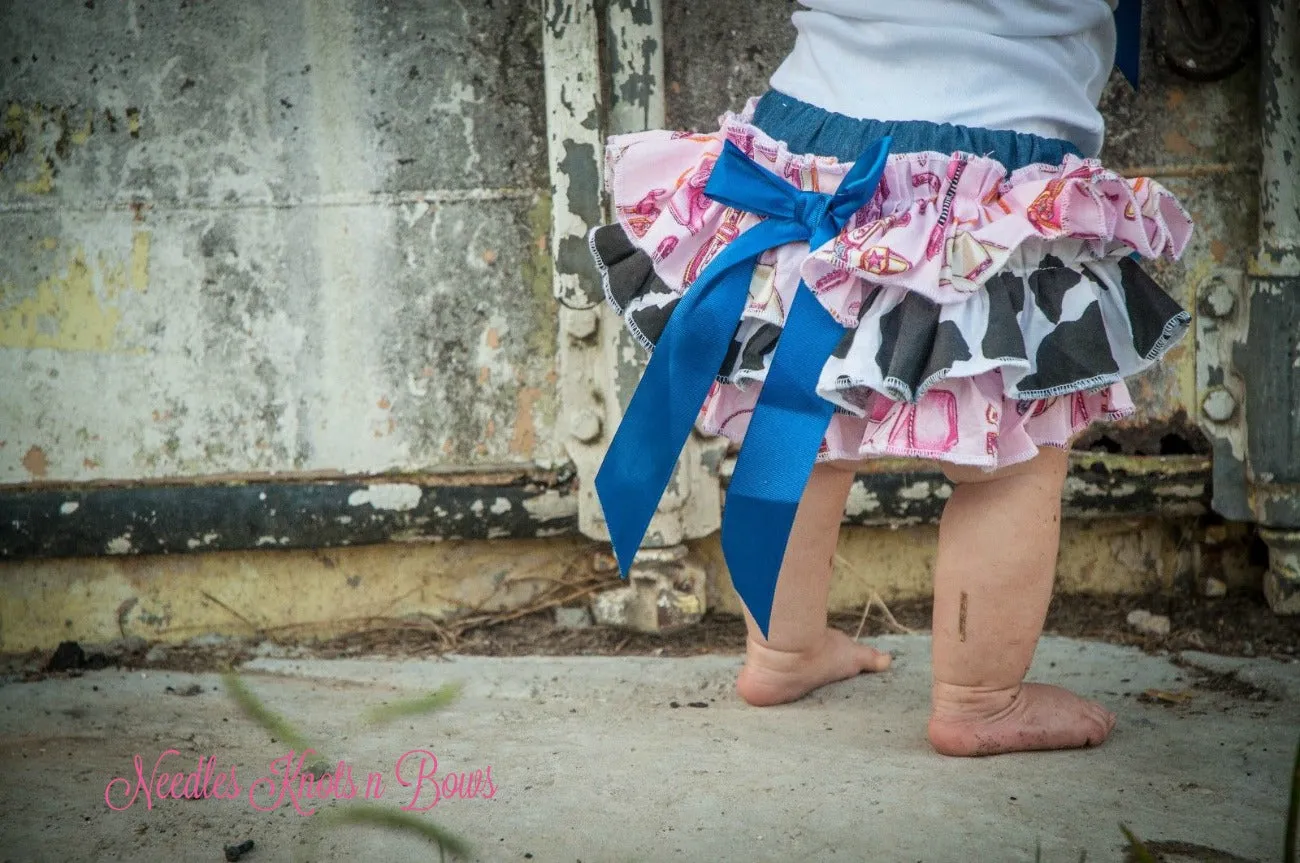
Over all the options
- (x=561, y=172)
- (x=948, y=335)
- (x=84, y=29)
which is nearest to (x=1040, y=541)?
(x=948, y=335)

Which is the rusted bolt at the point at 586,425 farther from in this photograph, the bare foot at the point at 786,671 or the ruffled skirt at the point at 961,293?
the ruffled skirt at the point at 961,293

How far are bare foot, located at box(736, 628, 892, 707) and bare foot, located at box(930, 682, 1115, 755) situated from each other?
0.24 metres

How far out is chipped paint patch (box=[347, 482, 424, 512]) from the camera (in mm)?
2240

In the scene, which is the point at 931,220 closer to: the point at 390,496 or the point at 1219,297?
the point at 1219,297

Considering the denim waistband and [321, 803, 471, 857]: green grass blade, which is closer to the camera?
[321, 803, 471, 857]: green grass blade

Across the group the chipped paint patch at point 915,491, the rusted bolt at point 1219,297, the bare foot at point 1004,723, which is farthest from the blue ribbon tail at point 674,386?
the rusted bolt at point 1219,297

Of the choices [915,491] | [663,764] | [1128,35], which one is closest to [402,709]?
[663,764]

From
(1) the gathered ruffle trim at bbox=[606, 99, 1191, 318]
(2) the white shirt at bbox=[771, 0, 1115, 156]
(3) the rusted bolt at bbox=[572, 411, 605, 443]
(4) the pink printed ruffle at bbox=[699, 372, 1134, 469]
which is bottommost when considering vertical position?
(3) the rusted bolt at bbox=[572, 411, 605, 443]

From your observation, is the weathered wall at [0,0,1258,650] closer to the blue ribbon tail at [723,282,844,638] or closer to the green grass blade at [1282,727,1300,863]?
the blue ribbon tail at [723,282,844,638]

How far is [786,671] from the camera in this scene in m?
1.93

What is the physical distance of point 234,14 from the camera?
2199 millimetres

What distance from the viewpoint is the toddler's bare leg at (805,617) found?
1.83 metres

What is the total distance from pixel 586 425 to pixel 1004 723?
2.83 feet

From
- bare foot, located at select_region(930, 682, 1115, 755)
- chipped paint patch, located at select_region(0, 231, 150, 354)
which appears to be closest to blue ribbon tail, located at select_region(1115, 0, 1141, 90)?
bare foot, located at select_region(930, 682, 1115, 755)
